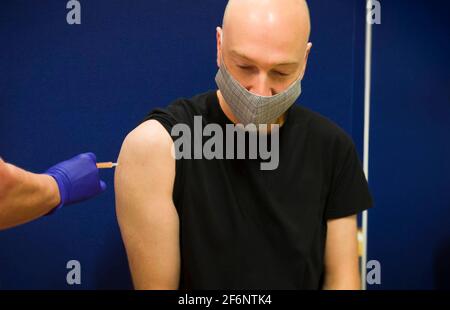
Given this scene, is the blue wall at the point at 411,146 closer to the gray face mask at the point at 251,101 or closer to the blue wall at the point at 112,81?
the blue wall at the point at 112,81

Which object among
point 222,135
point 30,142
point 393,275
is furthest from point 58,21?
point 393,275

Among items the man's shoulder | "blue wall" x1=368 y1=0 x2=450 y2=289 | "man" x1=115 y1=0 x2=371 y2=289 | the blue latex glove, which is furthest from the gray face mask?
"blue wall" x1=368 y1=0 x2=450 y2=289

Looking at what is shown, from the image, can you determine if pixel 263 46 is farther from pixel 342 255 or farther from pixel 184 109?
pixel 342 255

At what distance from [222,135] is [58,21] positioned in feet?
2.65

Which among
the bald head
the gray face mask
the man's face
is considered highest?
the bald head

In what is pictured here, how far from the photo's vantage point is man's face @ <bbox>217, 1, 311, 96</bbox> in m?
1.14

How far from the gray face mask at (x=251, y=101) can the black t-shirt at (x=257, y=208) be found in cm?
10

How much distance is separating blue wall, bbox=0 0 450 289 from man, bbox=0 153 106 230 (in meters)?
0.30

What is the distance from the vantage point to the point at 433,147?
2.11m

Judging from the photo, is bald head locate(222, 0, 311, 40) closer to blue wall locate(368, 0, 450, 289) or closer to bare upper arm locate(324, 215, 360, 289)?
bare upper arm locate(324, 215, 360, 289)

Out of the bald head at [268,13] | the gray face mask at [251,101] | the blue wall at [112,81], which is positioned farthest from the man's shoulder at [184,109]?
the blue wall at [112,81]

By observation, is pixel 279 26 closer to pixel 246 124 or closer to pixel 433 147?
pixel 246 124

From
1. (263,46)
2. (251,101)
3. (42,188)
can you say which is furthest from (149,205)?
(263,46)

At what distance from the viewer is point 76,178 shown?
4.50 ft
